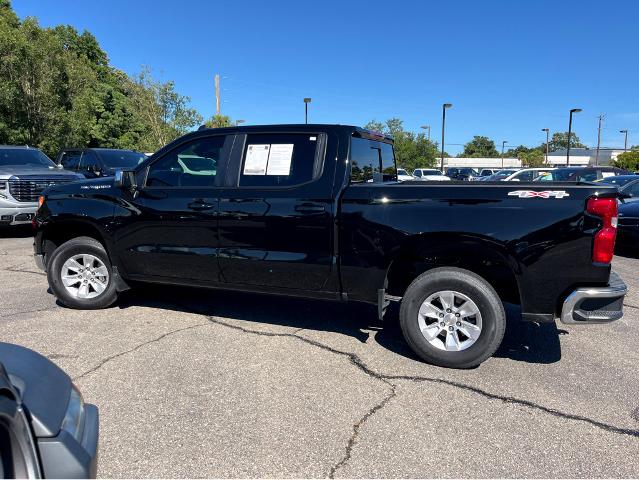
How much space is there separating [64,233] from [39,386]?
3.99m

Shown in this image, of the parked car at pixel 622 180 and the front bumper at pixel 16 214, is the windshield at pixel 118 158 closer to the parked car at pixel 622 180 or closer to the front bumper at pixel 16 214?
the front bumper at pixel 16 214

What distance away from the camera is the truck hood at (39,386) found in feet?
5.39

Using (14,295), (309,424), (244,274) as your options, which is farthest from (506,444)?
(14,295)

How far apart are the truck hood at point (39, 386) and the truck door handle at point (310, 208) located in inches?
95.2

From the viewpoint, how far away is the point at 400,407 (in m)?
3.21

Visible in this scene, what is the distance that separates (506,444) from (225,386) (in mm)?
1924

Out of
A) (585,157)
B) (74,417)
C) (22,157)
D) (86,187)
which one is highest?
(585,157)

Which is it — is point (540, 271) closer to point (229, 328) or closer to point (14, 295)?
point (229, 328)

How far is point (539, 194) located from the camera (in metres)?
3.51

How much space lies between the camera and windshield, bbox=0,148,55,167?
10.8 meters

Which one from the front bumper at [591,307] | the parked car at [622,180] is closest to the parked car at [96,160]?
the front bumper at [591,307]

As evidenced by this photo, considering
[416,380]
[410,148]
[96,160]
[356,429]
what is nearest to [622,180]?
[416,380]

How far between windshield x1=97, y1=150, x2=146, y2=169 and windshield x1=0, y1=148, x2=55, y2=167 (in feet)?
5.24

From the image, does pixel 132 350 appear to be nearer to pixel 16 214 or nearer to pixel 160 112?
pixel 16 214
